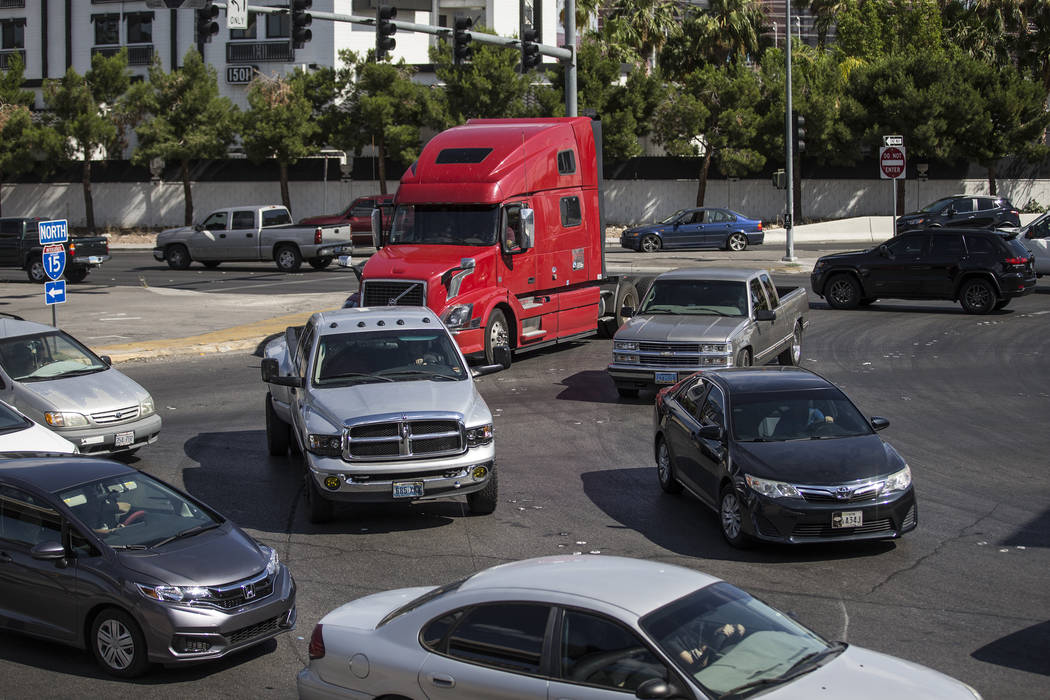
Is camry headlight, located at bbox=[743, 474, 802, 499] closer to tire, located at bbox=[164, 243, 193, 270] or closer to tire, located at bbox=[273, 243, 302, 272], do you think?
tire, located at bbox=[273, 243, 302, 272]

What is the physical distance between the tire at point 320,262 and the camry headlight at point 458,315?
66.7 ft

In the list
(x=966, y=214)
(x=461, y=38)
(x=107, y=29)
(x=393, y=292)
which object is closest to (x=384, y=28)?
(x=461, y=38)

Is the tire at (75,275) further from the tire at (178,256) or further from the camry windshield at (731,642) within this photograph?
the camry windshield at (731,642)

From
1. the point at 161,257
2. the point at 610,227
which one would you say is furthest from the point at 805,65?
the point at 161,257

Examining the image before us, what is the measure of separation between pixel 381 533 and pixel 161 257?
3186cm

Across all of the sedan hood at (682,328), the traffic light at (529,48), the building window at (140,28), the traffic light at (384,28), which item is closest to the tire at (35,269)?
the traffic light at (384,28)

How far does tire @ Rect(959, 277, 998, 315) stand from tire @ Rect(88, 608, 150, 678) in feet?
73.2

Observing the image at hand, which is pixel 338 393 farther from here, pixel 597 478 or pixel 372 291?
pixel 372 291

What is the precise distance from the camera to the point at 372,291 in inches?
792

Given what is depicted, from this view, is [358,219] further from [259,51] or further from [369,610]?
[369,610]

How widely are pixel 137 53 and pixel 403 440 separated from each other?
197 ft

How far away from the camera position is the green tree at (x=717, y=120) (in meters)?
52.6

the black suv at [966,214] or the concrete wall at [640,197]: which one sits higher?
A: the concrete wall at [640,197]

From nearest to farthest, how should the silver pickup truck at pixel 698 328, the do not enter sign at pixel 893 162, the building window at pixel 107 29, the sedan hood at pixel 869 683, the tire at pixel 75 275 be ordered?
the sedan hood at pixel 869 683
the silver pickup truck at pixel 698 328
the do not enter sign at pixel 893 162
the tire at pixel 75 275
the building window at pixel 107 29
